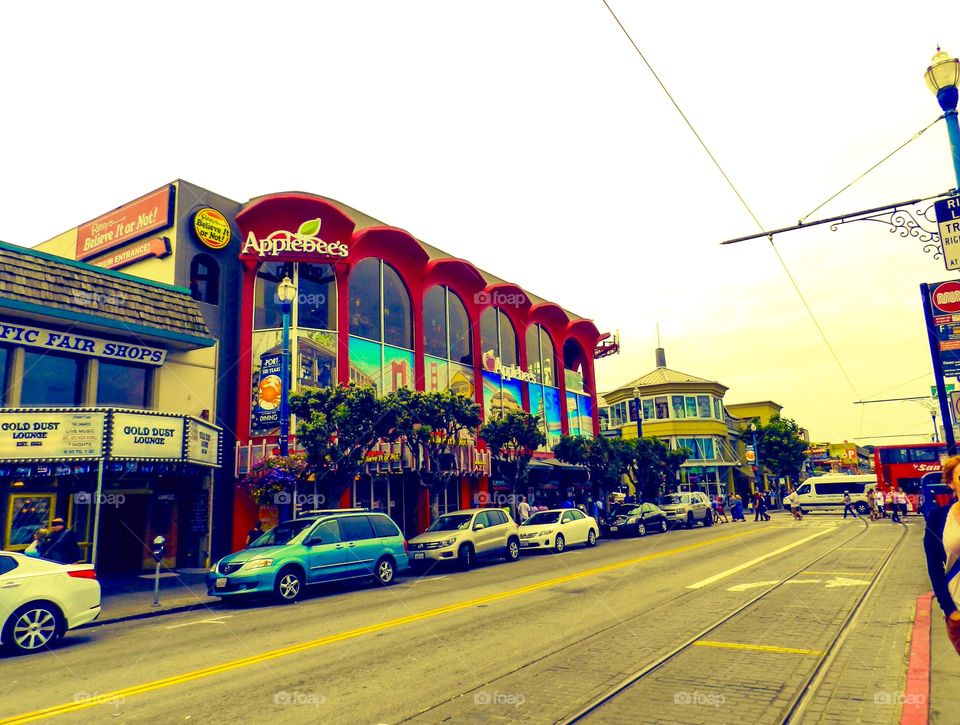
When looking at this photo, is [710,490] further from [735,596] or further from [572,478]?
[735,596]

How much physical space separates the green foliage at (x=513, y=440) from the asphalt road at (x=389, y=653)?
10.7 meters

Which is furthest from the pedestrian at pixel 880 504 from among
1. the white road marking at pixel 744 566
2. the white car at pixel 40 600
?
the white car at pixel 40 600

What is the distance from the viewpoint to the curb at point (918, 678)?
5.46m

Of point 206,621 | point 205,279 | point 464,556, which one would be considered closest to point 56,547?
point 206,621

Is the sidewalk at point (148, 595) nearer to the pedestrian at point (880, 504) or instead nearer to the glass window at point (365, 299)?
the glass window at point (365, 299)

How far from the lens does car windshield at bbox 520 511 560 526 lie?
22844 mm

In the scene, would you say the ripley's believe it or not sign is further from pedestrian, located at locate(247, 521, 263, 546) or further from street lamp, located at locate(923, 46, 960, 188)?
street lamp, located at locate(923, 46, 960, 188)

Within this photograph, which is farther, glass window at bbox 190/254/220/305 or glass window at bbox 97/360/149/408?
glass window at bbox 190/254/220/305

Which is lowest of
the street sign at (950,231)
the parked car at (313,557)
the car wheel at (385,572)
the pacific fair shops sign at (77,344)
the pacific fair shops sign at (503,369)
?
the car wheel at (385,572)

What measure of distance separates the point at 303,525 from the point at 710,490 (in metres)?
51.0

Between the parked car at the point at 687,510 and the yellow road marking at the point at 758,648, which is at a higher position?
the parked car at the point at 687,510

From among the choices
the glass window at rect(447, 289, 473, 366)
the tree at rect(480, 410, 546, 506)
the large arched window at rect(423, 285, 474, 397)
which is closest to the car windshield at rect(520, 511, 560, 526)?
the tree at rect(480, 410, 546, 506)

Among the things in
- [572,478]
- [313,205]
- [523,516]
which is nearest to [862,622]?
[523,516]

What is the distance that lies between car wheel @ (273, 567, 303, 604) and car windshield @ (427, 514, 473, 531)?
5947 mm
